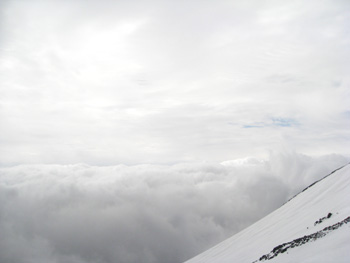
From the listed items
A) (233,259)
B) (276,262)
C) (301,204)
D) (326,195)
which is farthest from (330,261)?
(301,204)

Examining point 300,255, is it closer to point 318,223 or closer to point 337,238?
point 337,238

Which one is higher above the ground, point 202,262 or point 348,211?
point 348,211

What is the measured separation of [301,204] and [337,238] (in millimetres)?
29774

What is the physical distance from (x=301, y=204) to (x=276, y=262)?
29.0m

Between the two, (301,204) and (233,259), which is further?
(301,204)

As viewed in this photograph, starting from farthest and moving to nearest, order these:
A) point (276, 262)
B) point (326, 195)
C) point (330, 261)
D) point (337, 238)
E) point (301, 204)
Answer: point (301, 204) < point (326, 195) < point (276, 262) < point (337, 238) < point (330, 261)

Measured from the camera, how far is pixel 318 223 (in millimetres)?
22734

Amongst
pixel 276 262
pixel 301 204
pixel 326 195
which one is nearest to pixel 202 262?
pixel 301 204

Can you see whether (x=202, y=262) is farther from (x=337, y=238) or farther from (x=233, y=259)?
(x=337, y=238)

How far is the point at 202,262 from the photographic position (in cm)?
3675

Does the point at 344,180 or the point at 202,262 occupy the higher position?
the point at 344,180

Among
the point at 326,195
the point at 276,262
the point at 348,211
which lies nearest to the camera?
the point at 276,262

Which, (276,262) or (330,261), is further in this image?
(276,262)

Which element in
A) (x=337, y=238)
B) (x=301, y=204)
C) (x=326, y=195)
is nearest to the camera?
(x=337, y=238)
